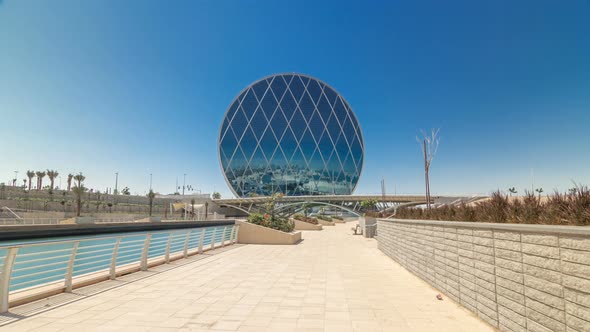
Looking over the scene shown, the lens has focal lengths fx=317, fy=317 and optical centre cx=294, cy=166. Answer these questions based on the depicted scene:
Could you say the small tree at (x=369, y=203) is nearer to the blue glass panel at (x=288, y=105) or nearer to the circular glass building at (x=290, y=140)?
the circular glass building at (x=290, y=140)

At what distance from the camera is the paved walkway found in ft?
14.5

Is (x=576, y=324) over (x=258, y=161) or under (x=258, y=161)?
under

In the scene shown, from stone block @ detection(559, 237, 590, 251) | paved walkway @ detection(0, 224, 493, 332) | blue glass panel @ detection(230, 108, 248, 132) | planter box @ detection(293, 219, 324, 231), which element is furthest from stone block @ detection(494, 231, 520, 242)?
blue glass panel @ detection(230, 108, 248, 132)

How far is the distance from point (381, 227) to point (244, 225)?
7264 millimetres

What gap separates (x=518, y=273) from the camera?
3.80m

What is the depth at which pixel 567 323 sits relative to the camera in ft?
9.98

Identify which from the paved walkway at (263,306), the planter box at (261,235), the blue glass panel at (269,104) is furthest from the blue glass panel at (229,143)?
the paved walkway at (263,306)

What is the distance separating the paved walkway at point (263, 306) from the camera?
4410mm

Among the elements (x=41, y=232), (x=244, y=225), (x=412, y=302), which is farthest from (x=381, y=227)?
(x=41, y=232)

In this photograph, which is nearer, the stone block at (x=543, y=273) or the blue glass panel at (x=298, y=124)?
the stone block at (x=543, y=273)

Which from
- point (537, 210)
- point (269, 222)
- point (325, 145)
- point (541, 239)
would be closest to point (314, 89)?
point (325, 145)

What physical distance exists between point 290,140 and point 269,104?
1365cm

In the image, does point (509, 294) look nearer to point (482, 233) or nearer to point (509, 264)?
point (509, 264)

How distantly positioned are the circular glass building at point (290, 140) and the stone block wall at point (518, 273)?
279ft
